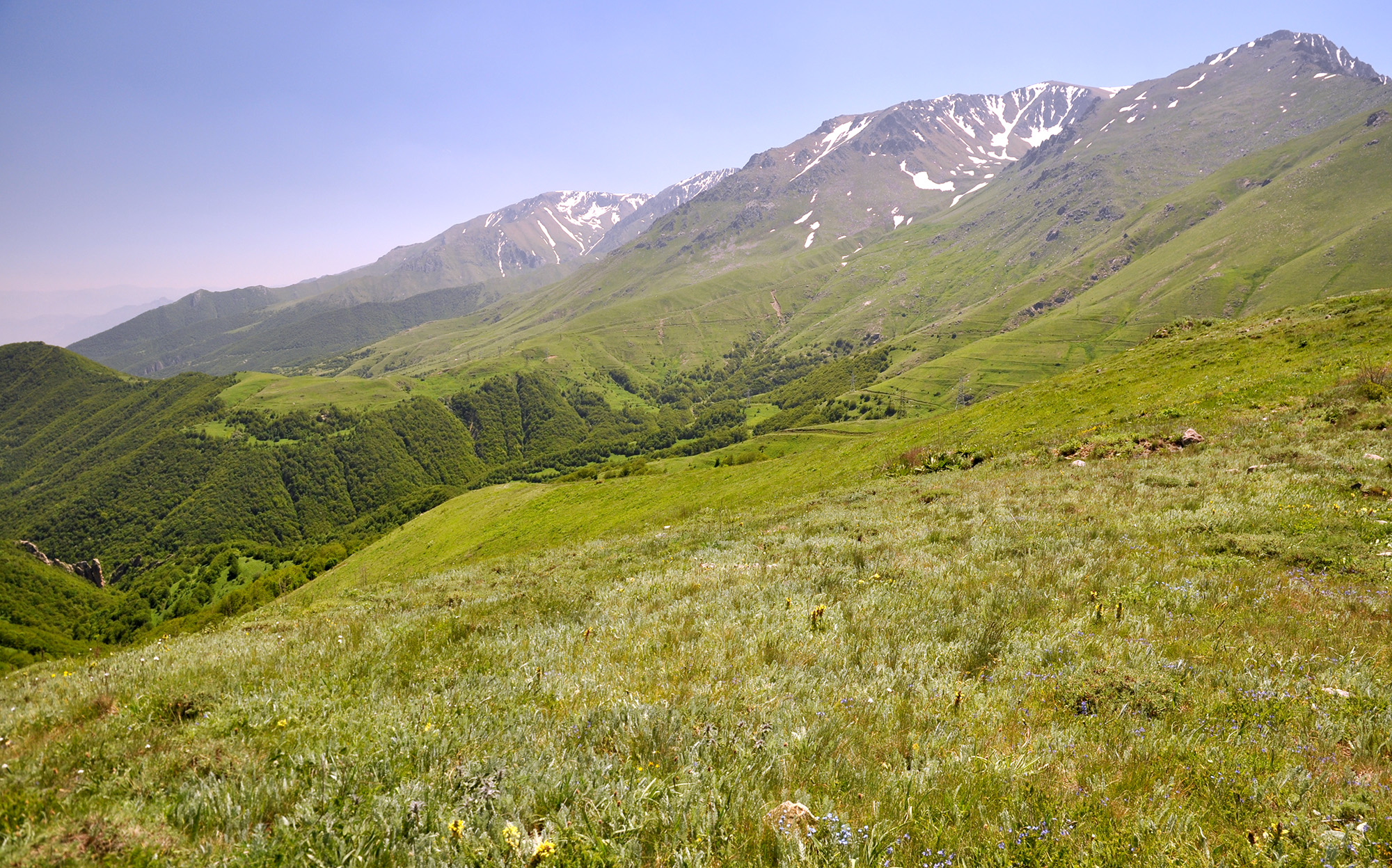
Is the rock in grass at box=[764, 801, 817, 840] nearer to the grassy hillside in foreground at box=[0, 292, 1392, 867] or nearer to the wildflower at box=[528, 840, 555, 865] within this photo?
the grassy hillside in foreground at box=[0, 292, 1392, 867]

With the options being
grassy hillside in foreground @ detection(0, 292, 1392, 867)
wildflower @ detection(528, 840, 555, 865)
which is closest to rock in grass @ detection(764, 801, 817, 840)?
grassy hillside in foreground @ detection(0, 292, 1392, 867)

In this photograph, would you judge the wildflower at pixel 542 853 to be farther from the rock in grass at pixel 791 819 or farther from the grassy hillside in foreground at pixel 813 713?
the rock in grass at pixel 791 819

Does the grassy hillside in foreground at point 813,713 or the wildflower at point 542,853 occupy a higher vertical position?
the wildflower at point 542,853

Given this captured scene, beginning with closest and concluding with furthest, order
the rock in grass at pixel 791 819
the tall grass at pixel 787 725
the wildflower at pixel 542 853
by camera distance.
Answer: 1. the wildflower at pixel 542 853
2. the tall grass at pixel 787 725
3. the rock in grass at pixel 791 819

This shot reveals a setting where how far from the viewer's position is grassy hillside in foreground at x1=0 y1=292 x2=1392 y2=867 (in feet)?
11.7

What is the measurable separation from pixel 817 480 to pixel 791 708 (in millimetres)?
34268

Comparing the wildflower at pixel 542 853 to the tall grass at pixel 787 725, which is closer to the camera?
the wildflower at pixel 542 853

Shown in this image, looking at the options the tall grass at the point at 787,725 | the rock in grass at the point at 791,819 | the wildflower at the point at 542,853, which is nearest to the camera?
the wildflower at the point at 542,853

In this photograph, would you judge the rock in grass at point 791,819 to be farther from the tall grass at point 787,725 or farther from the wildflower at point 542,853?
the wildflower at point 542,853

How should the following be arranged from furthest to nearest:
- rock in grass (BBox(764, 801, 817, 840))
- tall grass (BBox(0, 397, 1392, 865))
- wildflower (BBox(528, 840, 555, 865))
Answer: rock in grass (BBox(764, 801, 817, 840))
tall grass (BBox(0, 397, 1392, 865))
wildflower (BBox(528, 840, 555, 865))

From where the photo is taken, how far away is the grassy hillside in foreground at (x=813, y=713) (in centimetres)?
357

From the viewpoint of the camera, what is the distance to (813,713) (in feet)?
17.6

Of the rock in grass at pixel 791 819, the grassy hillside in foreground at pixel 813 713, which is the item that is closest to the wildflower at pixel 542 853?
the grassy hillside in foreground at pixel 813 713

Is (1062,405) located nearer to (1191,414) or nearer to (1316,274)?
(1191,414)
